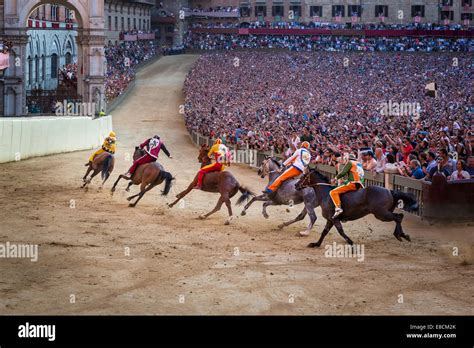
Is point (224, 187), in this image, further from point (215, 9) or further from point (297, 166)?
point (215, 9)

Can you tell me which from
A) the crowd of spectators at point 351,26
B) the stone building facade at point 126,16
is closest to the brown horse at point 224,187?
the stone building facade at point 126,16

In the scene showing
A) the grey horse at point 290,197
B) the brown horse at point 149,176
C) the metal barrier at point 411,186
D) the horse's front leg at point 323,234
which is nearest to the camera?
the horse's front leg at point 323,234

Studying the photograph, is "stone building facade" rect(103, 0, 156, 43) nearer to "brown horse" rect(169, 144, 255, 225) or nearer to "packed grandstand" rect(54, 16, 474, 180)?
"packed grandstand" rect(54, 16, 474, 180)

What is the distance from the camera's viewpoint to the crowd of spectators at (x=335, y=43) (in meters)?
83.2

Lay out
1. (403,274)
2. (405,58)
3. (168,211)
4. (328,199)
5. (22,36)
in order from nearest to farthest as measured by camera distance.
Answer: (403,274)
(328,199)
(168,211)
(22,36)
(405,58)

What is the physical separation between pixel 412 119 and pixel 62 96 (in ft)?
59.7

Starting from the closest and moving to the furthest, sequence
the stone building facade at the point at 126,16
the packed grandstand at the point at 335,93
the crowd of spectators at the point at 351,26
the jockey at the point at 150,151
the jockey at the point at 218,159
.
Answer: the jockey at the point at 218,159, the jockey at the point at 150,151, the packed grandstand at the point at 335,93, the stone building facade at the point at 126,16, the crowd of spectators at the point at 351,26

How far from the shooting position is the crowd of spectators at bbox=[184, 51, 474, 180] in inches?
865

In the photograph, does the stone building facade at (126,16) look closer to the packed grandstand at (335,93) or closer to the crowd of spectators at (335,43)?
the packed grandstand at (335,93)

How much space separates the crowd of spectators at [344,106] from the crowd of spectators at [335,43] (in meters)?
3.14

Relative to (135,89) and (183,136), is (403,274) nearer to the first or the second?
(183,136)

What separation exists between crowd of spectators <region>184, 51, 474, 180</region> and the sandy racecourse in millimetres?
2833

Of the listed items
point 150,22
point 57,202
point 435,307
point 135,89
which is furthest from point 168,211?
point 150,22

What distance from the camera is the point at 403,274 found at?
14.8 meters
